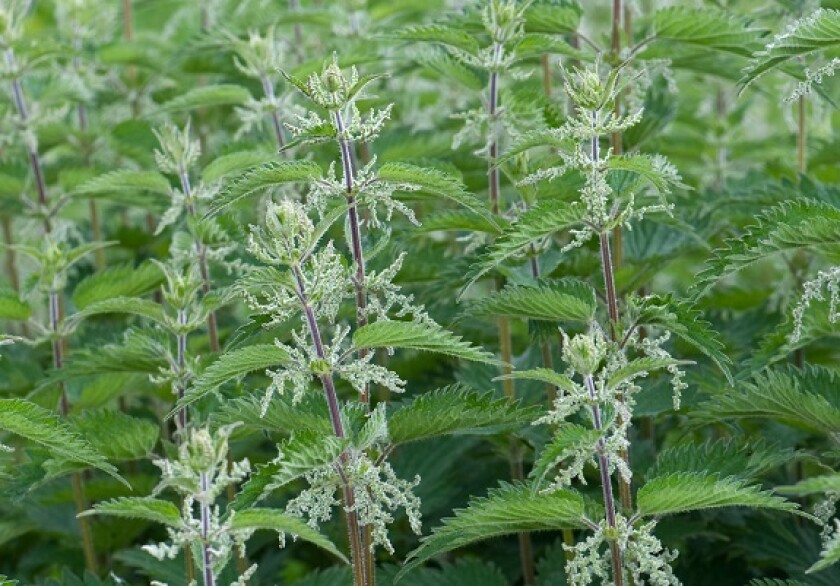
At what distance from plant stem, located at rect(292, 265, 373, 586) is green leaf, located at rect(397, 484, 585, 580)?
0.47ft

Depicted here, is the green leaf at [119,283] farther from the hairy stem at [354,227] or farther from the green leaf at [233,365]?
the green leaf at [233,365]

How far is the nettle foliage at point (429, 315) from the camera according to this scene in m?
2.41

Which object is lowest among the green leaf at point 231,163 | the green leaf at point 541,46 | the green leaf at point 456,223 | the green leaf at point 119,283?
the green leaf at point 119,283

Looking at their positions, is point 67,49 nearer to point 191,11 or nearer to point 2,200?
point 2,200

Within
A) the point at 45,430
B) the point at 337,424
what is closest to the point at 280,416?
the point at 337,424

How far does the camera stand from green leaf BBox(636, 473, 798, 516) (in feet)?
7.56

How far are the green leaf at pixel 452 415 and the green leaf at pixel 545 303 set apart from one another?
20 cm

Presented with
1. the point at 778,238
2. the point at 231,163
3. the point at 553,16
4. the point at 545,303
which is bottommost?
the point at 545,303

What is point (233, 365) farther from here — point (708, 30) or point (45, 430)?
point (708, 30)

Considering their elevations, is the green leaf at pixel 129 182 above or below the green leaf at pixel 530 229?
above

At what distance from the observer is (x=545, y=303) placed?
2.60 m

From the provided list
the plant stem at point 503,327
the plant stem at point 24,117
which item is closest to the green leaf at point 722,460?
the plant stem at point 503,327

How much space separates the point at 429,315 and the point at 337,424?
43.8 inches

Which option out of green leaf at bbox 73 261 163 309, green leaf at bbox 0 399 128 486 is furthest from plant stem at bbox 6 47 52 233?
green leaf at bbox 0 399 128 486
